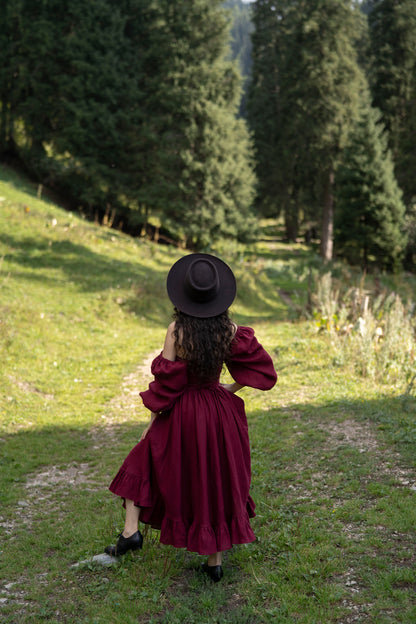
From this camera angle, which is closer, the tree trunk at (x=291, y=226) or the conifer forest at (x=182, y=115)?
the conifer forest at (x=182, y=115)

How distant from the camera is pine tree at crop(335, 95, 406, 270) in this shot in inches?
870

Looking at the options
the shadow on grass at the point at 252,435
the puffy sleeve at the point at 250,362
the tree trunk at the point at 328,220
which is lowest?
the shadow on grass at the point at 252,435

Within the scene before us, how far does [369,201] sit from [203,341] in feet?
67.6

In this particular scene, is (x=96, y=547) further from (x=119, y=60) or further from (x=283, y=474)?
(x=119, y=60)

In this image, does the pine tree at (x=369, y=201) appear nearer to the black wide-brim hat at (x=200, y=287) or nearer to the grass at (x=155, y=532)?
the grass at (x=155, y=532)

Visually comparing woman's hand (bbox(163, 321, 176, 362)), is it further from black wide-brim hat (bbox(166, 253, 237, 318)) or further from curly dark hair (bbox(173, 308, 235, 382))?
black wide-brim hat (bbox(166, 253, 237, 318))

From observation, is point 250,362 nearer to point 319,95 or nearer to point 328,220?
point 328,220

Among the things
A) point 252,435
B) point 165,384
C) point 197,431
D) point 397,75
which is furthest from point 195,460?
point 397,75

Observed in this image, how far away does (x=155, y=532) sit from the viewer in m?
4.13

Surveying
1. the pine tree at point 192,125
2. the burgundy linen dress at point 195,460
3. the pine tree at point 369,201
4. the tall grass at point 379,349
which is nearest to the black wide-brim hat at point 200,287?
the burgundy linen dress at point 195,460

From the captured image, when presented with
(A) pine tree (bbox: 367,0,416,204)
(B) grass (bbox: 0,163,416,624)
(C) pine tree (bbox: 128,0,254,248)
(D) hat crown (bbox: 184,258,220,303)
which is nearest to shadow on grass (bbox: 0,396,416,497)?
(B) grass (bbox: 0,163,416,624)

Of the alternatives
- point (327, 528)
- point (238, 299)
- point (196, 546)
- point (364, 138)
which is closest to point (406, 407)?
point (327, 528)

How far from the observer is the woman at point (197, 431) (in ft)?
10.7

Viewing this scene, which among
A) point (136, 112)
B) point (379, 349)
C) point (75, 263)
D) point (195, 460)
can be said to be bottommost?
point (195, 460)
